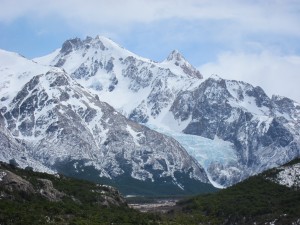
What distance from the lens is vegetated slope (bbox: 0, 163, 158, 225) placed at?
141375 millimetres

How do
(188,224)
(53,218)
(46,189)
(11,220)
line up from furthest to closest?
(188,224)
(46,189)
(53,218)
(11,220)

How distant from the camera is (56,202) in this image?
534 ft

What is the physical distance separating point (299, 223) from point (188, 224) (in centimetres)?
2855

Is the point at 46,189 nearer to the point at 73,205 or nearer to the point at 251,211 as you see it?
the point at 73,205

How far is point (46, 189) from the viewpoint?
6585 inches

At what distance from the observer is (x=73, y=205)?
164 m

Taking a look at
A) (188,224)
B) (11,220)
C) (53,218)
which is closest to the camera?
(11,220)

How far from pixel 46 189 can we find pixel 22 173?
13875 millimetres

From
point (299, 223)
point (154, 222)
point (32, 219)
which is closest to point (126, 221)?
point (154, 222)

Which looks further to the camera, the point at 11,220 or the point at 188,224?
the point at 188,224

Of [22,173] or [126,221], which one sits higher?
[22,173]

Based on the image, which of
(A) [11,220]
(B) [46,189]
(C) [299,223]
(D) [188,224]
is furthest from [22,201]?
(C) [299,223]

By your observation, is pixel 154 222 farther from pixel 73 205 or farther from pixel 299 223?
pixel 299 223

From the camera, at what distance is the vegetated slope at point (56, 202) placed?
141 metres
